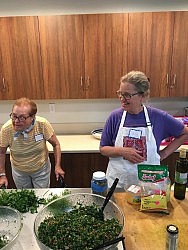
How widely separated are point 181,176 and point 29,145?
1.22 m

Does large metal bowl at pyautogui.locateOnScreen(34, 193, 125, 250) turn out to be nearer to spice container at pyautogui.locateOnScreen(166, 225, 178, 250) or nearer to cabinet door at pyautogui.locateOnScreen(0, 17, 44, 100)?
spice container at pyautogui.locateOnScreen(166, 225, 178, 250)

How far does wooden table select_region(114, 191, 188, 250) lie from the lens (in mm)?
956

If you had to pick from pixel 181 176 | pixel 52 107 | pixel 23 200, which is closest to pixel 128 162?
pixel 181 176

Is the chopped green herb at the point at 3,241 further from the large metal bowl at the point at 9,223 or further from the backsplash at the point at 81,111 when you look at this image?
the backsplash at the point at 81,111

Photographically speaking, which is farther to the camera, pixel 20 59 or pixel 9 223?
pixel 20 59

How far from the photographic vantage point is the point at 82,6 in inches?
99.7

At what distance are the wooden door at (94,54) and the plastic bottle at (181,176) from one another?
4.53 feet

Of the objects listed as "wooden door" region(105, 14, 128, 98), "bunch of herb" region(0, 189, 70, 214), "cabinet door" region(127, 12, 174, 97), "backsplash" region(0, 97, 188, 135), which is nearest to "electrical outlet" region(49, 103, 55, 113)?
"backsplash" region(0, 97, 188, 135)

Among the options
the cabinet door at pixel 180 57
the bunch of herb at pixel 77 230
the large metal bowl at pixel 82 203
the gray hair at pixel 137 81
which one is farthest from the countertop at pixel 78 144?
the bunch of herb at pixel 77 230

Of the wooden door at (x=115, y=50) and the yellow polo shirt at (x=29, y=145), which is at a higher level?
the wooden door at (x=115, y=50)

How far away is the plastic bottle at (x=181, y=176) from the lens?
46.3 inches

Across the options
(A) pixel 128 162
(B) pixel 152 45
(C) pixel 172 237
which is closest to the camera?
(C) pixel 172 237

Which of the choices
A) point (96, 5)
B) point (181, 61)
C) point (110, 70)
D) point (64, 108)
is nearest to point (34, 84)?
point (64, 108)

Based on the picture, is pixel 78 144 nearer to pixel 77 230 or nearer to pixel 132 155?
pixel 132 155
